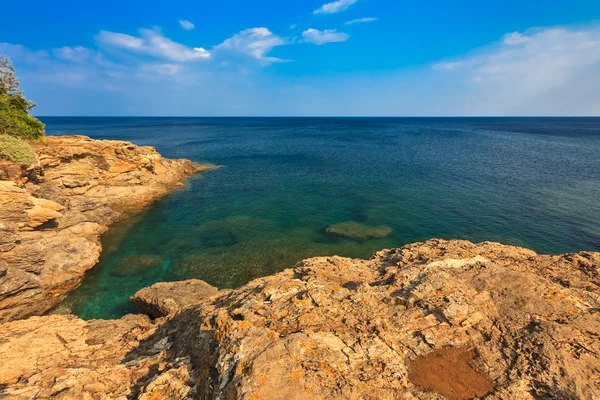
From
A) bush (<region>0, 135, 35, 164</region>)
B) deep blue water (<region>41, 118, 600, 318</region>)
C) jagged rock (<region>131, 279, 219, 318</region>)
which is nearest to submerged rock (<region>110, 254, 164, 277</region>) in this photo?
deep blue water (<region>41, 118, 600, 318</region>)

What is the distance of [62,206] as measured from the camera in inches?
1222

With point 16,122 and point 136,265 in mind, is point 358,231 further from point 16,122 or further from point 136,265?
point 16,122

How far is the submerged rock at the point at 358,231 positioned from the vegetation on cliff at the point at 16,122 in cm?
3367

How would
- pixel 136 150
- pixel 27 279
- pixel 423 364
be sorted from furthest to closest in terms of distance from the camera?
pixel 136 150, pixel 27 279, pixel 423 364

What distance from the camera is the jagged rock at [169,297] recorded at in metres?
19.3

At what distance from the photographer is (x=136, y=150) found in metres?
49.0

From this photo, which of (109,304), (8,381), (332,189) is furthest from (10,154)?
(332,189)

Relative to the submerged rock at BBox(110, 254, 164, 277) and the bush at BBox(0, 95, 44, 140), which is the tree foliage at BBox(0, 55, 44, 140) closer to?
the bush at BBox(0, 95, 44, 140)

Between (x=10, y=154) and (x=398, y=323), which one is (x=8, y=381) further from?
(x=10, y=154)

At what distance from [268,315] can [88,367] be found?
8076 millimetres

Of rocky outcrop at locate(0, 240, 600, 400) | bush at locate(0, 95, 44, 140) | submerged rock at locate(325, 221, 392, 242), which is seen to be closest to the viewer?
rocky outcrop at locate(0, 240, 600, 400)

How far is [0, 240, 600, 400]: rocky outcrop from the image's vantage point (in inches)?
325

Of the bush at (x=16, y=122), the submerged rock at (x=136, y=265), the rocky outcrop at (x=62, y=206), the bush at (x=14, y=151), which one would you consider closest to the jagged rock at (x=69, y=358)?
the rocky outcrop at (x=62, y=206)

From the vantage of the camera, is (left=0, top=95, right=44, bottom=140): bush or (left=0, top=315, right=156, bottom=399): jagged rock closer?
(left=0, top=315, right=156, bottom=399): jagged rock
